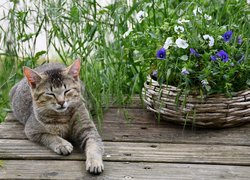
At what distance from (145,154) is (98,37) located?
2.61 feet

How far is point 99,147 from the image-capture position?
8.63 ft

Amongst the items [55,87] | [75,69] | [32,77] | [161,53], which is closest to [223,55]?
[161,53]

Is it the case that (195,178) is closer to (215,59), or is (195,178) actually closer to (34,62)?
(215,59)

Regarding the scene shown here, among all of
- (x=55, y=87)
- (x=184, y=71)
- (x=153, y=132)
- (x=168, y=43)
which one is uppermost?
(x=168, y=43)

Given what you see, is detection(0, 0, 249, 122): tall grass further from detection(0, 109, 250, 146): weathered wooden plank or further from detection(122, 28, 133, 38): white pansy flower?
detection(0, 109, 250, 146): weathered wooden plank

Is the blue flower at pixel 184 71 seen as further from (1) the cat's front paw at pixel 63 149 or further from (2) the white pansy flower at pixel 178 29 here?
(1) the cat's front paw at pixel 63 149

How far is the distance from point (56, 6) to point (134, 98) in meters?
0.88

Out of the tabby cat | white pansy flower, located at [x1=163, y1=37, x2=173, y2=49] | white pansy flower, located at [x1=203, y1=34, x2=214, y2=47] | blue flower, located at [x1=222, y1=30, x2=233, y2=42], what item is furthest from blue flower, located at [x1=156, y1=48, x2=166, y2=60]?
the tabby cat

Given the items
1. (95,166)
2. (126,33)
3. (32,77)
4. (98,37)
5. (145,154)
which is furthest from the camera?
(126,33)

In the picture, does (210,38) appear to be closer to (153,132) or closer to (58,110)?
(153,132)

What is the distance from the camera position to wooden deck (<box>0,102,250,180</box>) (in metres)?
2.37

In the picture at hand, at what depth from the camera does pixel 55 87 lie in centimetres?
287

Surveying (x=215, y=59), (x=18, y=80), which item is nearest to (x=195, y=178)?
(x=215, y=59)

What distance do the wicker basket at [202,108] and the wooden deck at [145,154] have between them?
64 millimetres
